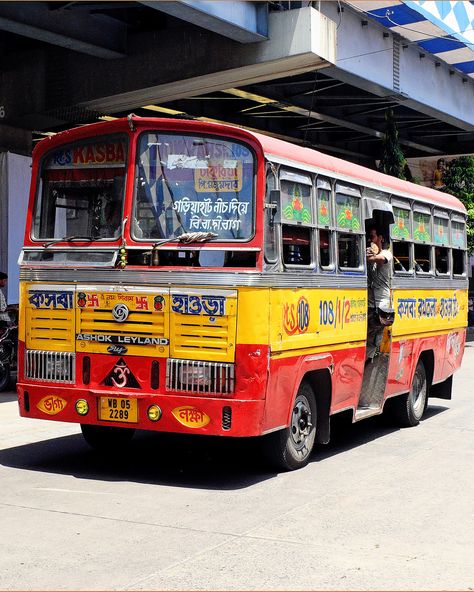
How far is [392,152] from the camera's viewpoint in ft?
76.6

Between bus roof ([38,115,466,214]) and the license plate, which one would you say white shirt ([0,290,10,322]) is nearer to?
bus roof ([38,115,466,214])

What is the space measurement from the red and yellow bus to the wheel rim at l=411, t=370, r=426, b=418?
2.69 meters

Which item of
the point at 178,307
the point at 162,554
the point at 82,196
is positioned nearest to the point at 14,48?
the point at 82,196

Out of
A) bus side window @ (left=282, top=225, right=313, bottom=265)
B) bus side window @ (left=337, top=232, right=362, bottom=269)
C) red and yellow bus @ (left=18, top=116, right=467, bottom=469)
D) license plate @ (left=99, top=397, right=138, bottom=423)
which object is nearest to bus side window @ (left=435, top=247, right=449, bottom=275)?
bus side window @ (left=337, top=232, right=362, bottom=269)

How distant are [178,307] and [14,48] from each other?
38.9 ft

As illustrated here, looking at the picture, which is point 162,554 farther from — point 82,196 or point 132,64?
point 132,64

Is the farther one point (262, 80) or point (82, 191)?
point (262, 80)

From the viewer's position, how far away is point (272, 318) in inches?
312

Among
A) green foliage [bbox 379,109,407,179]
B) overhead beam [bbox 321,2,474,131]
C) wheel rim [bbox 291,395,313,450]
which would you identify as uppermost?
overhead beam [bbox 321,2,474,131]

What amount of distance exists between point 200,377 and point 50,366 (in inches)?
57.3

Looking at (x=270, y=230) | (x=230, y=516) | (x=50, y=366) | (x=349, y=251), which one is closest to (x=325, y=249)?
(x=349, y=251)

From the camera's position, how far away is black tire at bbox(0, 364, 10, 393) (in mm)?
14359

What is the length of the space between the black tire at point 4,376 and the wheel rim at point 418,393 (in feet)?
20.4

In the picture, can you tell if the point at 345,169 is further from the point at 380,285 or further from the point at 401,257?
the point at 401,257
